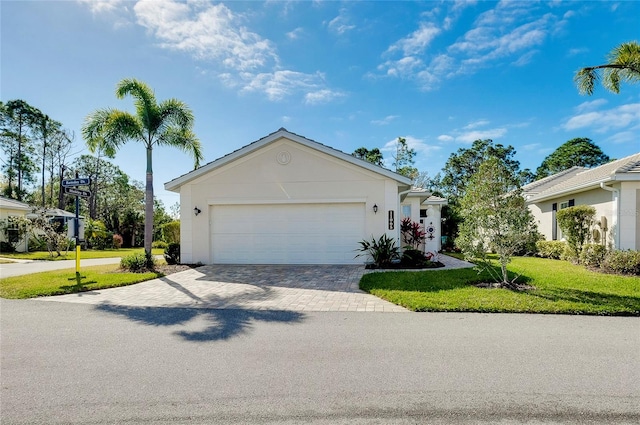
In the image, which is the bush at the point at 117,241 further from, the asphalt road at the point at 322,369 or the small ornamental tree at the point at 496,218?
the small ornamental tree at the point at 496,218

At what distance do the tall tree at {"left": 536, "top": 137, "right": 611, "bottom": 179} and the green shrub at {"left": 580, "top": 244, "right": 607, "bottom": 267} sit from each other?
35.4m

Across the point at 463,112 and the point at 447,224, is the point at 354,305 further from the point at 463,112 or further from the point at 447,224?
the point at 447,224

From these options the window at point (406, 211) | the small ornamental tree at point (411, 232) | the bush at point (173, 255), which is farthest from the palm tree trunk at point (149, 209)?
the window at point (406, 211)

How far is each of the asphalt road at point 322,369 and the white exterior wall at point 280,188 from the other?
6.66 metres

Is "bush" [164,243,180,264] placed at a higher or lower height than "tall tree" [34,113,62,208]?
lower

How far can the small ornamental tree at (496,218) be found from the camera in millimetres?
7656

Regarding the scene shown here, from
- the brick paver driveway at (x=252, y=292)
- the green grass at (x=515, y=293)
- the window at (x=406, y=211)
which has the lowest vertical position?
the brick paver driveway at (x=252, y=292)

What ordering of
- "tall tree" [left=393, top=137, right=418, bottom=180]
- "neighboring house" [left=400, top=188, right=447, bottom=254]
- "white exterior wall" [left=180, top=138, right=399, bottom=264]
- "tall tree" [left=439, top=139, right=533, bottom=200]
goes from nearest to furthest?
"white exterior wall" [left=180, top=138, right=399, bottom=264], "neighboring house" [left=400, top=188, right=447, bottom=254], "tall tree" [left=393, top=137, right=418, bottom=180], "tall tree" [left=439, top=139, right=533, bottom=200]

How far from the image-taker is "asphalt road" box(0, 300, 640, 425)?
283 cm

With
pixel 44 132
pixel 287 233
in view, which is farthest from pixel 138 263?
pixel 44 132

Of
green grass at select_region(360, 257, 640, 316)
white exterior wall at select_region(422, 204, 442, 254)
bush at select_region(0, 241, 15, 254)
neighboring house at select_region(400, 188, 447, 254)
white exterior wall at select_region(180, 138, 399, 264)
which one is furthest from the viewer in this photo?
bush at select_region(0, 241, 15, 254)

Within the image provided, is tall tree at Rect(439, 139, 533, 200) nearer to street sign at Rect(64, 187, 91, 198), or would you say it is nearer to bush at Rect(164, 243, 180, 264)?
bush at Rect(164, 243, 180, 264)

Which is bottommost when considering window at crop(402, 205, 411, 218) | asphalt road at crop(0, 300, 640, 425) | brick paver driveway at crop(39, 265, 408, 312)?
brick paver driveway at crop(39, 265, 408, 312)

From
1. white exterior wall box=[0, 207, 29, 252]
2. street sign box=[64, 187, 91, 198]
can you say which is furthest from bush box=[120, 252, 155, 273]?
white exterior wall box=[0, 207, 29, 252]
